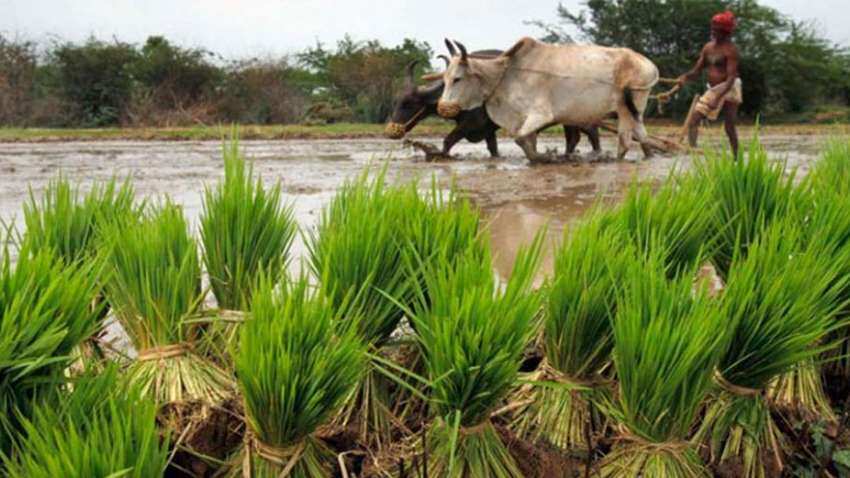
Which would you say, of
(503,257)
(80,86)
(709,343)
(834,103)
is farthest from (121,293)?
(834,103)

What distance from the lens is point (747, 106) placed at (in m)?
23.0

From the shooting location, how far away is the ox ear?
27.3 feet

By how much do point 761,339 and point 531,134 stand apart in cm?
711

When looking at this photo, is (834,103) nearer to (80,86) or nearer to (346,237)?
(80,86)

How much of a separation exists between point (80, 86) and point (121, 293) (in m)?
20.8

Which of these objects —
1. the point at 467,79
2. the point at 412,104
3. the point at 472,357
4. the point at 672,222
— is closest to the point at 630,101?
the point at 467,79

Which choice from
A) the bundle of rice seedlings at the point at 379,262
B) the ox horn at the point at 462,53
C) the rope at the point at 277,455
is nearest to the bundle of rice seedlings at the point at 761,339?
the bundle of rice seedlings at the point at 379,262

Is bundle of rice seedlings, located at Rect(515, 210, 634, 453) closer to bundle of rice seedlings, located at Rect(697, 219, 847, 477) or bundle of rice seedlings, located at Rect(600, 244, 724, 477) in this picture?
bundle of rice seedlings, located at Rect(600, 244, 724, 477)

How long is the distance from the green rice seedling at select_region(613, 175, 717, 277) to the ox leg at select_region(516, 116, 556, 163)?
21.3 feet

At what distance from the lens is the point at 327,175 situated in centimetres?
716

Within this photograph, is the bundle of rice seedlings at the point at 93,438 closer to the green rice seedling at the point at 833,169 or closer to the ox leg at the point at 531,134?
the green rice seedling at the point at 833,169

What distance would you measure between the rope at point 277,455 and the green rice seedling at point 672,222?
0.86m

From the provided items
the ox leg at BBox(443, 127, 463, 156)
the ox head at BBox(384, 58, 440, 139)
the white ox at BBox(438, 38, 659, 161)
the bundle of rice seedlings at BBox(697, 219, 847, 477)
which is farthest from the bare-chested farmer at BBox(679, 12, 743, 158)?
the bundle of rice seedlings at BBox(697, 219, 847, 477)

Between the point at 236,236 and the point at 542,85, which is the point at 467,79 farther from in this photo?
the point at 236,236
